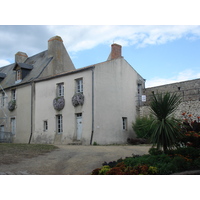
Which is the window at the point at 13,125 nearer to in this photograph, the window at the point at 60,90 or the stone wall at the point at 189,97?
the window at the point at 60,90

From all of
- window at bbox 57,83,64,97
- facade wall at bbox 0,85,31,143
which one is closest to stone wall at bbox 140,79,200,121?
window at bbox 57,83,64,97

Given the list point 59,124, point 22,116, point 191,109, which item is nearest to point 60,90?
point 59,124

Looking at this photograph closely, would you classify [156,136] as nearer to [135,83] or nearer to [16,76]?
[135,83]

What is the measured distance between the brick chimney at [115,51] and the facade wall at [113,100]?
3.38 ft

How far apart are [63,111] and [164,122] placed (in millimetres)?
11579

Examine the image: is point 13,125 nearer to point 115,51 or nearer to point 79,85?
point 79,85

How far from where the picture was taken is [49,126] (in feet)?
66.1

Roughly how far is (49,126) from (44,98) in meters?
2.30

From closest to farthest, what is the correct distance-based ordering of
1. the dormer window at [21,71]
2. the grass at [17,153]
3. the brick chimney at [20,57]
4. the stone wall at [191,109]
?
1. the grass at [17,153]
2. the stone wall at [191,109]
3. the dormer window at [21,71]
4. the brick chimney at [20,57]

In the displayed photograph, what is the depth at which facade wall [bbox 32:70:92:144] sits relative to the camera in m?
17.7

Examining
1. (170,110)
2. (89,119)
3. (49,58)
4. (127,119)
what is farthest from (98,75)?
(170,110)

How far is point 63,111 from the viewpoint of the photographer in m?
19.2

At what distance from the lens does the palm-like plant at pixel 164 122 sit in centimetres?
860

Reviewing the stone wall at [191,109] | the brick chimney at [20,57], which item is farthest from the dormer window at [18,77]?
the stone wall at [191,109]
